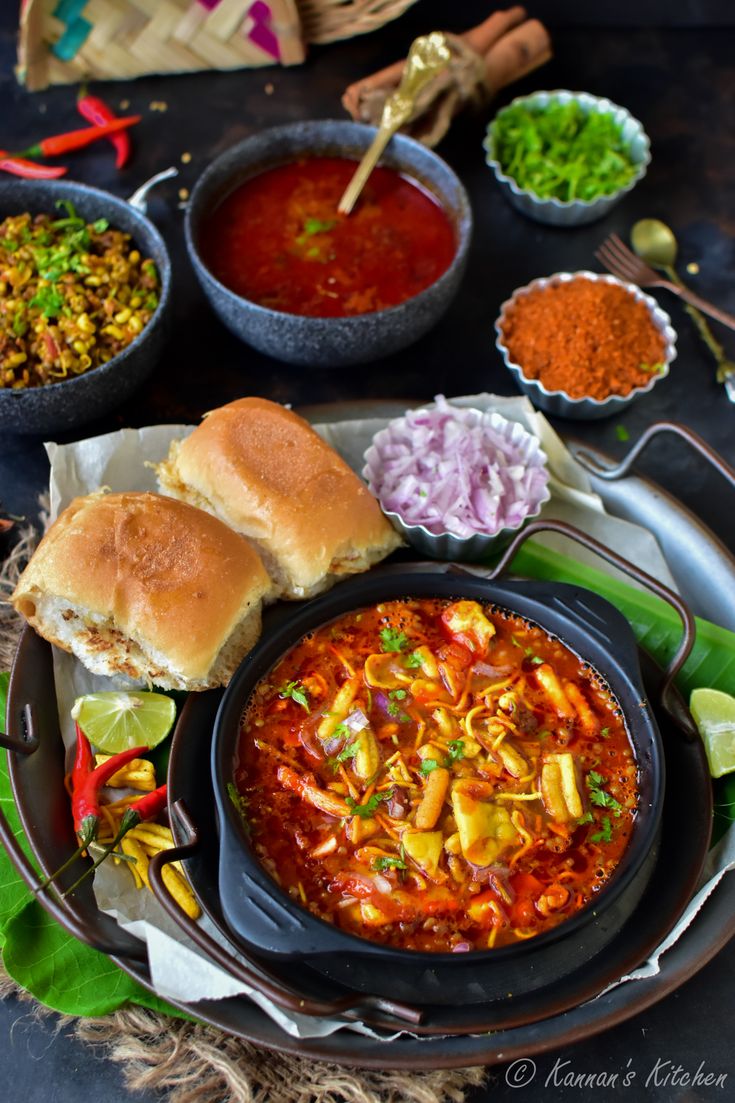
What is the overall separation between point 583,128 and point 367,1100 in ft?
13.6

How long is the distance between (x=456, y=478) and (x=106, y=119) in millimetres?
2835

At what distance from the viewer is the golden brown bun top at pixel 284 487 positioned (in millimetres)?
3018

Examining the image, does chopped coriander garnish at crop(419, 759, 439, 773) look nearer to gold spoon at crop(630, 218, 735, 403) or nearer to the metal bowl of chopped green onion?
gold spoon at crop(630, 218, 735, 403)

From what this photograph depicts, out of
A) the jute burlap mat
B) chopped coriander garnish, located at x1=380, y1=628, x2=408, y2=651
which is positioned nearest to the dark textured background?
the jute burlap mat

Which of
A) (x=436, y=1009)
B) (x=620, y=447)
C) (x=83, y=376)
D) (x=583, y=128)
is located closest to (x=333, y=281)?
(x=83, y=376)

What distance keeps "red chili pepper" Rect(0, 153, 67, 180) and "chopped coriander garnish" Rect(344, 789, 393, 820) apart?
11.4ft

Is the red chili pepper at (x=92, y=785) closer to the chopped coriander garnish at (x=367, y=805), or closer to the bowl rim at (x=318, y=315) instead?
the chopped coriander garnish at (x=367, y=805)

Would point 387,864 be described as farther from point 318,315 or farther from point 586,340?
point 586,340

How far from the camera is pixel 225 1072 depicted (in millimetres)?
2512

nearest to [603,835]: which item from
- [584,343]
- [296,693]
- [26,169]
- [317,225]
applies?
[296,693]

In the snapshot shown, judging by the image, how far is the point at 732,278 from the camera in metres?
4.44

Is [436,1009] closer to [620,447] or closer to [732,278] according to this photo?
[620,447]

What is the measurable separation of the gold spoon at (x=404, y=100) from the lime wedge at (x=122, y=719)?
2.28 meters

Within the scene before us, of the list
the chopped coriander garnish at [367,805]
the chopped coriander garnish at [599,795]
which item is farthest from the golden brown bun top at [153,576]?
the chopped coriander garnish at [599,795]
